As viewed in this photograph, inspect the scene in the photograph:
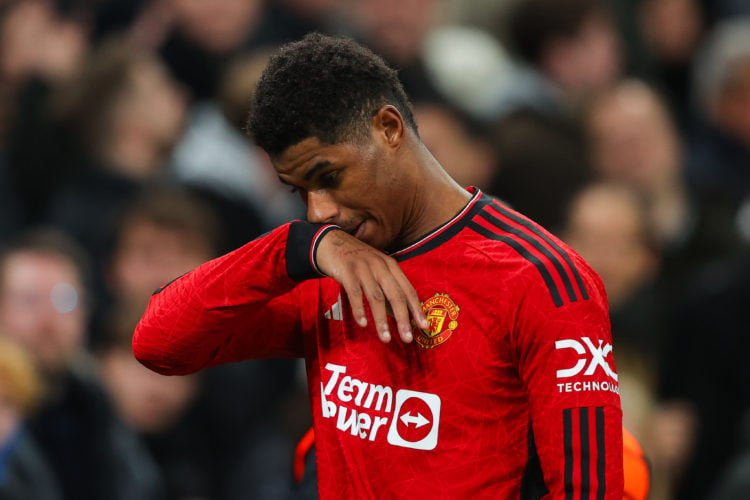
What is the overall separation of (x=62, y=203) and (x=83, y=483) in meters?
1.29

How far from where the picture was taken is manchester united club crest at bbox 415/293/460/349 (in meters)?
2.43

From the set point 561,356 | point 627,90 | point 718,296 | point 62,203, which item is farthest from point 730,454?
point 561,356

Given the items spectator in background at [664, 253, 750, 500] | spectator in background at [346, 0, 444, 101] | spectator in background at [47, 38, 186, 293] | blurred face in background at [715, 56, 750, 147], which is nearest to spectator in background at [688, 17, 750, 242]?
blurred face in background at [715, 56, 750, 147]

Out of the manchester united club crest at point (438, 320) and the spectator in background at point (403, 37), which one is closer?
the manchester united club crest at point (438, 320)

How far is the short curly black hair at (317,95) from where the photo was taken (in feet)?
7.89

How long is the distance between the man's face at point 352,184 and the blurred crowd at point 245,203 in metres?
1.97

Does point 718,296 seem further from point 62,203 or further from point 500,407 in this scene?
point 500,407

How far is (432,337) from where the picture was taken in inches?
96.6

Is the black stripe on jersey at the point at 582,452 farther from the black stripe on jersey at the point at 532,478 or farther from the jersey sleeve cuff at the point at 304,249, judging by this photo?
the jersey sleeve cuff at the point at 304,249

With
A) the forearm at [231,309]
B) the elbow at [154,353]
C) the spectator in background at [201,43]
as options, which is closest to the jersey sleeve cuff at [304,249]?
the forearm at [231,309]

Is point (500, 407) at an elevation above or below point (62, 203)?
below

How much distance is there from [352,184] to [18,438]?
2.48 m

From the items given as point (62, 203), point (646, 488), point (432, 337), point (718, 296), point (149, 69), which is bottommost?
point (646, 488)

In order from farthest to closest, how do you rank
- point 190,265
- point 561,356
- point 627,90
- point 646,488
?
point 627,90 → point 190,265 → point 646,488 → point 561,356
